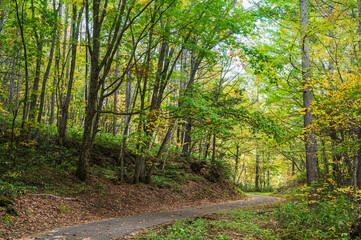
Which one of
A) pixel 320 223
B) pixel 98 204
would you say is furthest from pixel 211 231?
pixel 98 204

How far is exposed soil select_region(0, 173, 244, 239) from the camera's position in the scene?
20.2 feet

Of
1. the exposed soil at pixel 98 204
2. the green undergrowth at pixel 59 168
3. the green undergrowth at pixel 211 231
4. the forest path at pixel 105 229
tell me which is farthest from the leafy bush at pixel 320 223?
the green undergrowth at pixel 59 168

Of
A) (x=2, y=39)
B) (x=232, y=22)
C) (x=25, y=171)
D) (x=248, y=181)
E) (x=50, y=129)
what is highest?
(x=232, y=22)

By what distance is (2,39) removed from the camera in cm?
945

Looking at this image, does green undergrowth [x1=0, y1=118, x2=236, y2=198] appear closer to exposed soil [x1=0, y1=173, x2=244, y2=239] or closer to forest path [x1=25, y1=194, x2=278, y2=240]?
exposed soil [x1=0, y1=173, x2=244, y2=239]

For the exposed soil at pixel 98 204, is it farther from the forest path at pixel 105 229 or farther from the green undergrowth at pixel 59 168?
the forest path at pixel 105 229

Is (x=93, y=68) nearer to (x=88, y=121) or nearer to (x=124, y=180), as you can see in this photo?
(x=88, y=121)

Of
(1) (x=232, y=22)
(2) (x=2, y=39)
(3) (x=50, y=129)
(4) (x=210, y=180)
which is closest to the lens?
(2) (x=2, y=39)

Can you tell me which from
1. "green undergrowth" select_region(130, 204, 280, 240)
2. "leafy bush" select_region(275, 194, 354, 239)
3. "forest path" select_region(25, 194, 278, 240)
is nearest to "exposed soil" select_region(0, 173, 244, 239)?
"forest path" select_region(25, 194, 278, 240)

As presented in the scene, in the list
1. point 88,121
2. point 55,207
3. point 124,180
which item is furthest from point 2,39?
point 124,180

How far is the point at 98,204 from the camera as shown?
8773 mm

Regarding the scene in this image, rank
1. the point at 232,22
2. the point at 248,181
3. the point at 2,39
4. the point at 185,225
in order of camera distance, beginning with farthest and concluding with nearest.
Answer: the point at 248,181
the point at 232,22
the point at 2,39
the point at 185,225

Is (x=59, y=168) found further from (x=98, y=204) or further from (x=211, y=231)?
(x=211, y=231)

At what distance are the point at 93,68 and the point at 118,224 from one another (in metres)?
5.99
